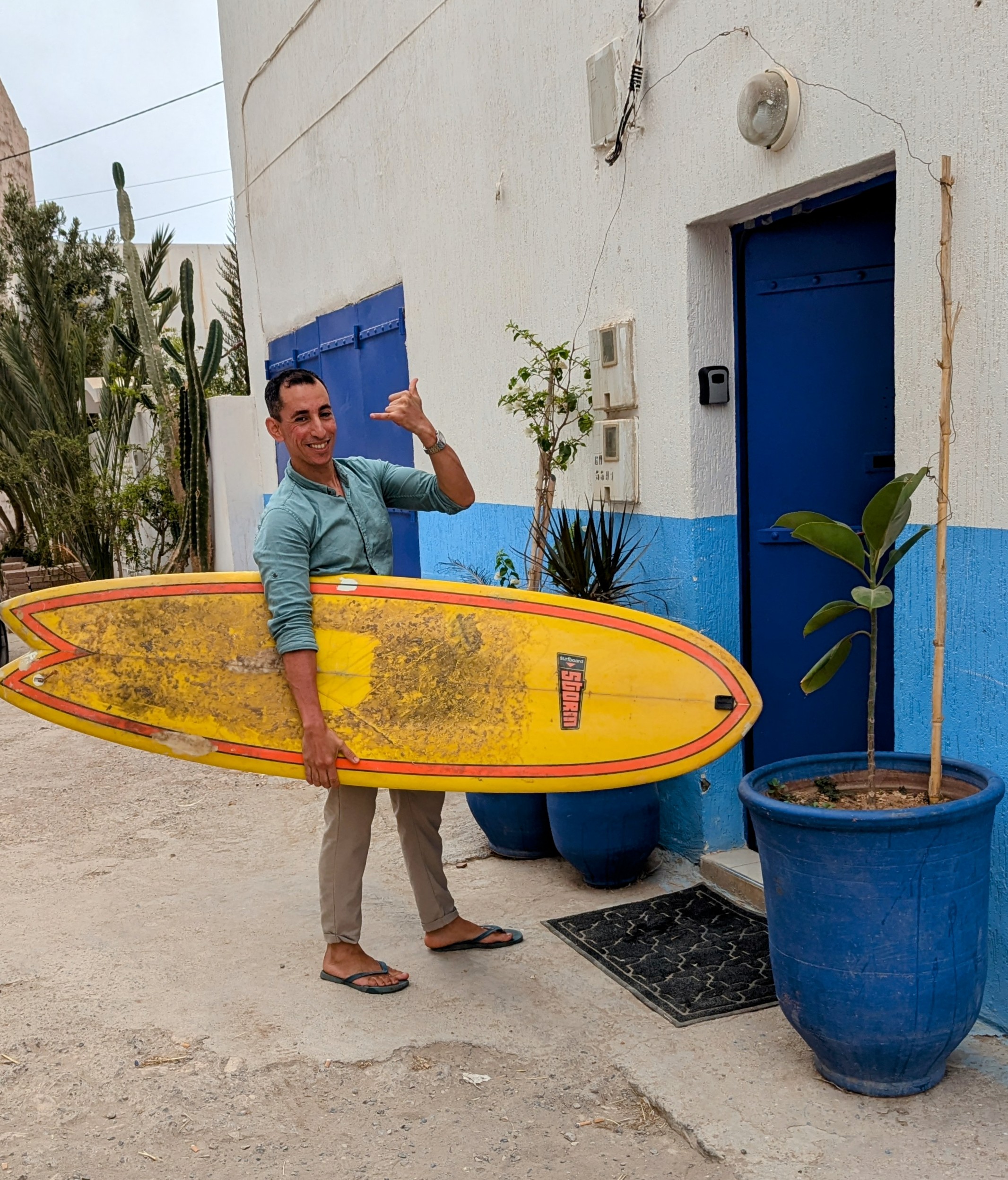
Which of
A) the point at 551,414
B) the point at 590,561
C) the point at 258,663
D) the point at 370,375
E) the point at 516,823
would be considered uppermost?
the point at 370,375

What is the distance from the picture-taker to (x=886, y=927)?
2.45m

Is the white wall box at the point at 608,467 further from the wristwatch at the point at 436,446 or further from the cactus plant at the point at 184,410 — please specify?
the cactus plant at the point at 184,410

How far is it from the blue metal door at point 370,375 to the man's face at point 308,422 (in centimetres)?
313

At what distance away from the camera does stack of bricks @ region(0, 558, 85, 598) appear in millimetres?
12422

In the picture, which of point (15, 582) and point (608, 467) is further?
point (15, 582)

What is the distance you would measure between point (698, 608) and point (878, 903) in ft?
5.34

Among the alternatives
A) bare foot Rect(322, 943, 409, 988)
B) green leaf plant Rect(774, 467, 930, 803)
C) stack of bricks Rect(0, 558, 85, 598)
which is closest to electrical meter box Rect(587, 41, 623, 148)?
green leaf plant Rect(774, 467, 930, 803)

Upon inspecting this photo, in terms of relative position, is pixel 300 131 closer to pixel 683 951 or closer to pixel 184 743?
pixel 184 743

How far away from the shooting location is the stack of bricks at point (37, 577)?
1242 cm

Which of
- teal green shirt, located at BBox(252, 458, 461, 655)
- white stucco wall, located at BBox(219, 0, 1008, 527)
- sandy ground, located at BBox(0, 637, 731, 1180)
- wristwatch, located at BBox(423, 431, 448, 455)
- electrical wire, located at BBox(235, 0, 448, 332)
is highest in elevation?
electrical wire, located at BBox(235, 0, 448, 332)

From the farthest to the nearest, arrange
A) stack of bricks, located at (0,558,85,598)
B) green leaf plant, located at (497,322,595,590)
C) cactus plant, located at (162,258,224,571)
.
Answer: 1. stack of bricks, located at (0,558,85,598)
2. cactus plant, located at (162,258,224,571)
3. green leaf plant, located at (497,322,595,590)

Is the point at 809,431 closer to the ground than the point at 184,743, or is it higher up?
higher up

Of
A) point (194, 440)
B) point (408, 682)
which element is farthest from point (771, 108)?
point (194, 440)

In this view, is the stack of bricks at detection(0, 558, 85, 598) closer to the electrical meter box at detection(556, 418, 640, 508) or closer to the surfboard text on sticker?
the electrical meter box at detection(556, 418, 640, 508)
